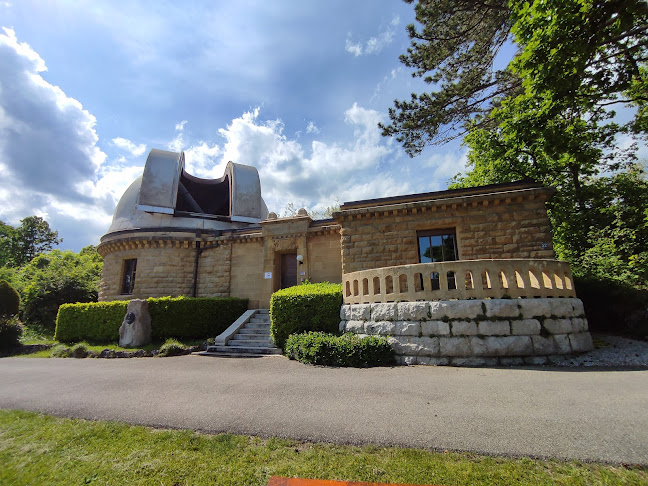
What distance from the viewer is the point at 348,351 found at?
6.89 meters

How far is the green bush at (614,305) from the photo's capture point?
7962 millimetres

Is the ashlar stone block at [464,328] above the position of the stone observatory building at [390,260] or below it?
below

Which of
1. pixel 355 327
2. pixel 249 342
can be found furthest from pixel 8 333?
pixel 355 327

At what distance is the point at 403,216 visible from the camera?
10.4 metres

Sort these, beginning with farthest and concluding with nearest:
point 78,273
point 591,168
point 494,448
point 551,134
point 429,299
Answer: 1. point 78,273
2. point 591,168
3. point 551,134
4. point 429,299
5. point 494,448

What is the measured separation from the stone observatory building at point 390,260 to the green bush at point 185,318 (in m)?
2.23

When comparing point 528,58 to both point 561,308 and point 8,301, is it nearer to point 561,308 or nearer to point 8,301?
point 561,308

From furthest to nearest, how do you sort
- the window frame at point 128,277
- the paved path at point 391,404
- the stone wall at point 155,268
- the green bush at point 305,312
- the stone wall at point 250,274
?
1. the window frame at point 128,277
2. the stone wall at point 155,268
3. the stone wall at point 250,274
4. the green bush at point 305,312
5. the paved path at point 391,404

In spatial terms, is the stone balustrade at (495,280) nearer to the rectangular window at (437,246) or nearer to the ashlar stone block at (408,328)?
the ashlar stone block at (408,328)

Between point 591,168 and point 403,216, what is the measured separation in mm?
9977

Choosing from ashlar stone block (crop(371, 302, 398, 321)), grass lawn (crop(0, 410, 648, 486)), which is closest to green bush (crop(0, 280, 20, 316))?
grass lawn (crop(0, 410, 648, 486))

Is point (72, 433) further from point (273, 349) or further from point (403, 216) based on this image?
point (403, 216)

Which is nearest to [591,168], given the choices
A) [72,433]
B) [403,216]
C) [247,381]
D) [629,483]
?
[403,216]

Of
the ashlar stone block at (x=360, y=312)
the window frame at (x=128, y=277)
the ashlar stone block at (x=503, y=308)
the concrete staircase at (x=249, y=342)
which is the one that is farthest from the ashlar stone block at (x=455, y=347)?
the window frame at (x=128, y=277)
